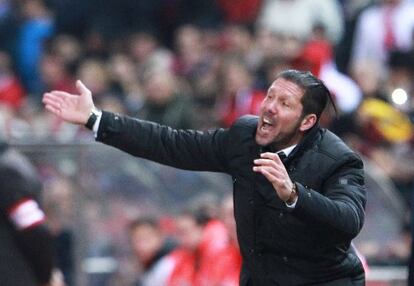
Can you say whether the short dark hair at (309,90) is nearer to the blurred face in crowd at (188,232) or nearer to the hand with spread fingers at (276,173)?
the hand with spread fingers at (276,173)

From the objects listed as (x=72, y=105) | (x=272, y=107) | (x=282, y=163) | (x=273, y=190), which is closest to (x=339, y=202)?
(x=282, y=163)

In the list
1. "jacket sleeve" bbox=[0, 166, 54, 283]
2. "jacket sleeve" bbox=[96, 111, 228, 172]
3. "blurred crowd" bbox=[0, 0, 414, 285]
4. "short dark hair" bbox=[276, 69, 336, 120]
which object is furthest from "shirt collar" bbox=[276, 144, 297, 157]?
"blurred crowd" bbox=[0, 0, 414, 285]

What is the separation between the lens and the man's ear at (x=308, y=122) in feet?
21.2

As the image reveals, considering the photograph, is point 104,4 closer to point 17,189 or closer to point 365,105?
point 365,105

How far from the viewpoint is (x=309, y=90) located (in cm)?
647

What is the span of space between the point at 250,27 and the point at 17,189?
7.17 metres

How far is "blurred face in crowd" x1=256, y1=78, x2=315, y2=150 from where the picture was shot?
6.40 meters

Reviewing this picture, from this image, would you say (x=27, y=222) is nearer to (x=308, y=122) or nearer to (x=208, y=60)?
(x=308, y=122)

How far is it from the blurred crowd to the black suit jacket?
10.4 ft

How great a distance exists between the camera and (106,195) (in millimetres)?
10648

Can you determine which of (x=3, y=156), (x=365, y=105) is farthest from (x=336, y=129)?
(x=3, y=156)

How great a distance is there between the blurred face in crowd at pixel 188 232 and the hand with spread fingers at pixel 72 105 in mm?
3647

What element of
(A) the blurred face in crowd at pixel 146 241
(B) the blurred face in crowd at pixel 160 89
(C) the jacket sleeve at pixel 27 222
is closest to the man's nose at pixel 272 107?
(C) the jacket sleeve at pixel 27 222

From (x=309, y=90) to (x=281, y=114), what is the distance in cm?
19
